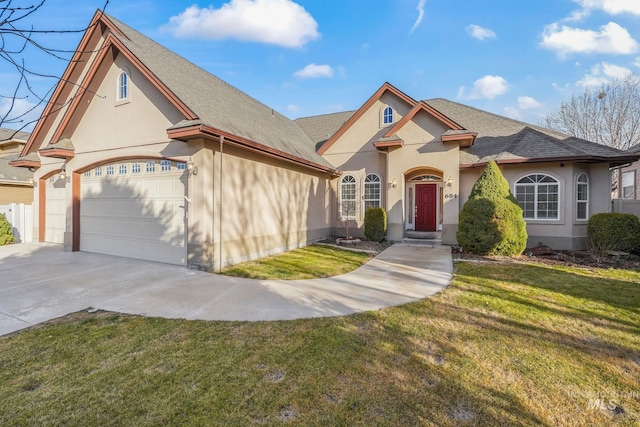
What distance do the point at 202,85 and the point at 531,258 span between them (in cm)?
1208

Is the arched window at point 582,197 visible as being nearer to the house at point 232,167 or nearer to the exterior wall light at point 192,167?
the house at point 232,167

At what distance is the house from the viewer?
8289 millimetres

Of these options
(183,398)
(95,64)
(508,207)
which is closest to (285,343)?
(183,398)

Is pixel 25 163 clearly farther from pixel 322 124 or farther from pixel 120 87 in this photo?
pixel 322 124

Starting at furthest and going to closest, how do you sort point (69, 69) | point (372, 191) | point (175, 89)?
point (372, 191), point (69, 69), point (175, 89)

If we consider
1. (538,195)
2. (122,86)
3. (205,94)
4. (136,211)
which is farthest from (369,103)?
(136,211)

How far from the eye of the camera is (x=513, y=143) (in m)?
12.3

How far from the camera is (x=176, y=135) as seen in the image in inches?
292

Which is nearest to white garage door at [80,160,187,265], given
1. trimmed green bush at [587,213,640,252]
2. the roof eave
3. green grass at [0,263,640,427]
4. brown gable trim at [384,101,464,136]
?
green grass at [0,263,640,427]

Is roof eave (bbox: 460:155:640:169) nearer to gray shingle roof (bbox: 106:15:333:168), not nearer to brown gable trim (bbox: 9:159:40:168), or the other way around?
gray shingle roof (bbox: 106:15:333:168)

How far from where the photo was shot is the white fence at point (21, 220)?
1294cm

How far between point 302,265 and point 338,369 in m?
5.46

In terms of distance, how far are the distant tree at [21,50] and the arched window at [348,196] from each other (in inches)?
479

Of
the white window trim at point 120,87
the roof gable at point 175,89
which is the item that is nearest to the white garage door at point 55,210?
the roof gable at point 175,89
